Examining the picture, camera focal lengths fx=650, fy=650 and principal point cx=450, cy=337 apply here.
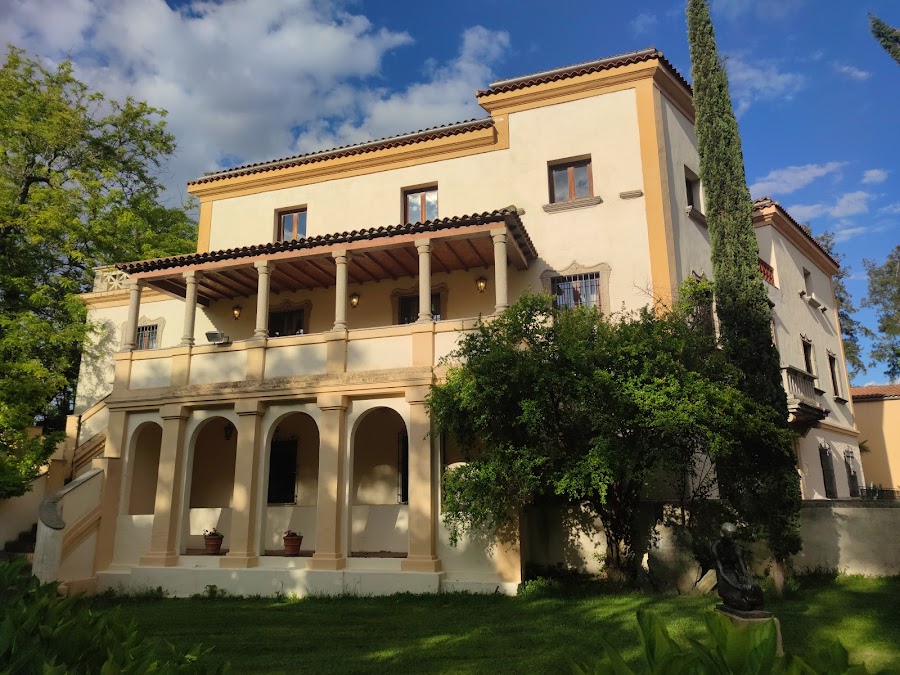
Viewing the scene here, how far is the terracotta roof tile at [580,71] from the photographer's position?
51.3ft

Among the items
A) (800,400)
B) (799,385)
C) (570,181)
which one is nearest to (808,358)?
(799,385)

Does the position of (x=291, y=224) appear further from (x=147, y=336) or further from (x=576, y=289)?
(x=576, y=289)

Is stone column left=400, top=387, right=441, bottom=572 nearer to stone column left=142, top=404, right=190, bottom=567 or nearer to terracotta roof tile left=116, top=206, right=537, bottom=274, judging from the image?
terracotta roof tile left=116, top=206, right=537, bottom=274

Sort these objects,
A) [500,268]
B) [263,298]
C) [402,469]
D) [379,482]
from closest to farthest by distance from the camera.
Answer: [500,268] → [263,298] → [402,469] → [379,482]

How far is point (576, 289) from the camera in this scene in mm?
15305

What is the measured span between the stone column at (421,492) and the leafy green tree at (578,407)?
636 mm

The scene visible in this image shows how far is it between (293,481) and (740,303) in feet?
36.9

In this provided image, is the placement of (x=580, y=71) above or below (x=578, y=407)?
above

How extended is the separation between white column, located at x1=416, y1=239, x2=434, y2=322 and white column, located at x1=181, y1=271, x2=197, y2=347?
558 cm

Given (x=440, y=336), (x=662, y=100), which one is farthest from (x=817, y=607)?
(x=662, y=100)

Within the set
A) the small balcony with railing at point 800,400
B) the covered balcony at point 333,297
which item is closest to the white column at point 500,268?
the covered balcony at point 333,297

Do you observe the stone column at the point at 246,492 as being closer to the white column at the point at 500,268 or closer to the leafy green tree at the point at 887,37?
the white column at the point at 500,268

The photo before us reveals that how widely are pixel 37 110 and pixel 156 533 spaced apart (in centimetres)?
1674

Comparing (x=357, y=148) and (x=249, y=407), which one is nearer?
(x=249, y=407)
